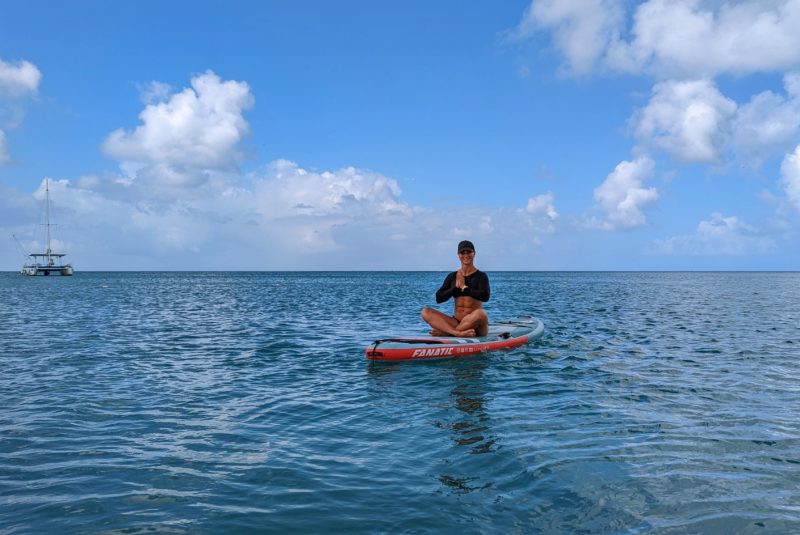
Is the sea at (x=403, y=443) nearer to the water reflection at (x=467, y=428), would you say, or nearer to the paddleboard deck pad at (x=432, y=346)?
the water reflection at (x=467, y=428)

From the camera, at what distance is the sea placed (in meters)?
5.61

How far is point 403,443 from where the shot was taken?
806 cm

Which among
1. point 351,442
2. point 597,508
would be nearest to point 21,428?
point 351,442

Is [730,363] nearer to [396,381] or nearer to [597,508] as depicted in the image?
[396,381]

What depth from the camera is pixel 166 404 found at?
1057 centimetres

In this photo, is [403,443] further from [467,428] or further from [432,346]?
[432,346]

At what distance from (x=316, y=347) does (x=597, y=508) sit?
14228 millimetres

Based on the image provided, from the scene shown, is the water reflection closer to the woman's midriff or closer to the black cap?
the woman's midriff

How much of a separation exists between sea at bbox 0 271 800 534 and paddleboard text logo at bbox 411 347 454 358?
14.0 inches

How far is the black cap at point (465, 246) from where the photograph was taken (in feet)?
45.3

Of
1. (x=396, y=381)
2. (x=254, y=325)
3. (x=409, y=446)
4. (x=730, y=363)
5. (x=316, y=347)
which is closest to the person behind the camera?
(x=409, y=446)

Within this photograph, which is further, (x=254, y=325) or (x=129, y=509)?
(x=254, y=325)

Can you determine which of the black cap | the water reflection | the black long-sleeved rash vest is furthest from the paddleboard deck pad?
the black cap

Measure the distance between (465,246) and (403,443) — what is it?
6.82m
